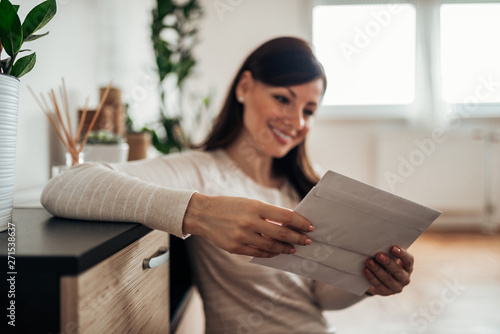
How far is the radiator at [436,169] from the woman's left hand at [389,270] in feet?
10.1

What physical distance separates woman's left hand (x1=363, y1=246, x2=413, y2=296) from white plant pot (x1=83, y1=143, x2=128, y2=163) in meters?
0.82

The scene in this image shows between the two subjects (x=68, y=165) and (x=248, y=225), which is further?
(x=68, y=165)

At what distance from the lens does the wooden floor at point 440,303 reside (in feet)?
6.32

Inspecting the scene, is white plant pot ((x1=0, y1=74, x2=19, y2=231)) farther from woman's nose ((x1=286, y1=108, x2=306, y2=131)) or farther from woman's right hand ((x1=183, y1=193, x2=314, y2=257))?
woman's nose ((x1=286, y1=108, x2=306, y2=131))


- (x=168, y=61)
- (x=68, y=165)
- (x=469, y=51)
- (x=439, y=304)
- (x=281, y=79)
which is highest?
(x=469, y=51)

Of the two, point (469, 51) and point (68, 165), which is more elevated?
point (469, 51)

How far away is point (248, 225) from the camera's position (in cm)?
52

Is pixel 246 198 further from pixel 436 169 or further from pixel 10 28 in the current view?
pixel 436 169

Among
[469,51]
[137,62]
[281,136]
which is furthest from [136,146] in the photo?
[469,51]

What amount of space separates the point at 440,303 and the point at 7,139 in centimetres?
232

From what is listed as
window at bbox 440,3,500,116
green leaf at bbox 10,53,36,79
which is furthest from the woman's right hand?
window at bbox 440,3,500,116

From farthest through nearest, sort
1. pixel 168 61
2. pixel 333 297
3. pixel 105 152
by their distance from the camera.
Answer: pixel 168 61 → pixel 105 152 → pixel 333 297

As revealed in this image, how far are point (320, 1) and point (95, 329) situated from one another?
386 centimetres

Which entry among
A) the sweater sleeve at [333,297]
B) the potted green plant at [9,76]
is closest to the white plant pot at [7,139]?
the potted green plant at [9,76]
